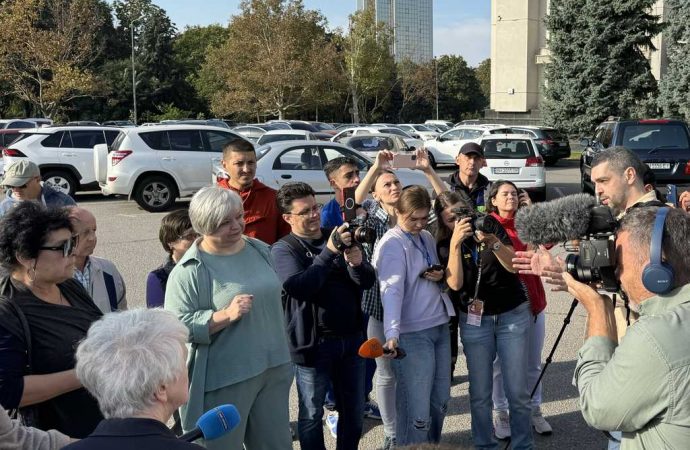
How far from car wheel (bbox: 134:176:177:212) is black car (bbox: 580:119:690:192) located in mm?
8851

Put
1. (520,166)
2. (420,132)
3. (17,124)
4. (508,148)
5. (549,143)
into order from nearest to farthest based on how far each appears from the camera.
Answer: (520,166)
(508,148)
(549,143)
(17,124)
(420,132)

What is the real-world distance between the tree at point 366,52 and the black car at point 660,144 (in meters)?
36.6

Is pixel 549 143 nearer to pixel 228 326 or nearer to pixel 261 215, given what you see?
pixel 261 215

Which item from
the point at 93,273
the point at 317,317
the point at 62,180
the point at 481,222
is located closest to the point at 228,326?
the point at 317,317

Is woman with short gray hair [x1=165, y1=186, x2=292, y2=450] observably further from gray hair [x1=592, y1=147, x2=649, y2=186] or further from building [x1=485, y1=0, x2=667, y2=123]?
building [x1=485, y1=0, x2=667, y2=123]

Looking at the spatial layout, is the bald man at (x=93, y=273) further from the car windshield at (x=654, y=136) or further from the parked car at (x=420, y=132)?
the parked car at (x=420, y=132)

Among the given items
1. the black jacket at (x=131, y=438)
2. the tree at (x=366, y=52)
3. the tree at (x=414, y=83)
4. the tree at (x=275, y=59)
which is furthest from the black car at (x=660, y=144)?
the tree at (x=414, y=83)

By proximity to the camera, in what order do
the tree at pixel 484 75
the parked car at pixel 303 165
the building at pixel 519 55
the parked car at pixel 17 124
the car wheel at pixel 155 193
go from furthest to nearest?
the tree at pixel 484 75
the building at pixel 519 55
the parked car at pixel 17 124
the car wheel at pixel 155 193
the parked car at pixel 303 165

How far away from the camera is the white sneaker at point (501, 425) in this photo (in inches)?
185

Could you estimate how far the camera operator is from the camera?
185 cm

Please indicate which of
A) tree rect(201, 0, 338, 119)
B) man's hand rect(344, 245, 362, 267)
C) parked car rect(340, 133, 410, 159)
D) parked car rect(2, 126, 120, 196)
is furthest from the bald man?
tree rect(201, 0, 338, 119)

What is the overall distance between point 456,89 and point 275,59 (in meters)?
37.2

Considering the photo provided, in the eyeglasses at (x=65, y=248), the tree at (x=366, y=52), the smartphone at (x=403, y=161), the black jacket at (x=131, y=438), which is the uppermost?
the tree at (x=366, y=52)

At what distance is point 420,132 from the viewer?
35500mm
